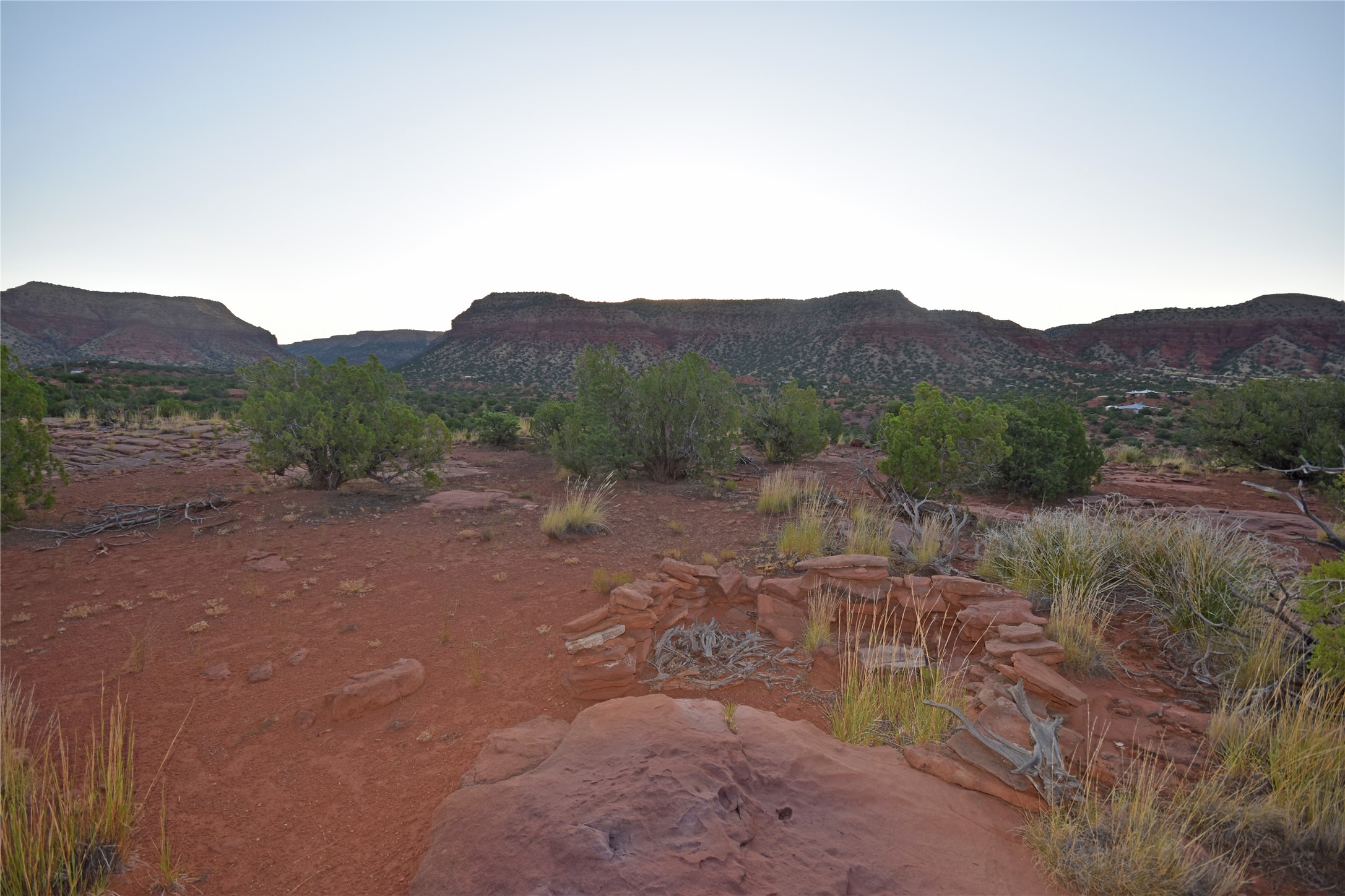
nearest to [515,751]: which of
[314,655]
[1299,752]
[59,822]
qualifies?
[59,822]

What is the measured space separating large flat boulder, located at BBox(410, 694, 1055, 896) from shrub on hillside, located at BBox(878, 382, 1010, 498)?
6.20 metres

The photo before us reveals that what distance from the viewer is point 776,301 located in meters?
74.0

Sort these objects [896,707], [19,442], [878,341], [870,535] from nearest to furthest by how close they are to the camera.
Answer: [896,707], [870,535], [19,442], [878,341]

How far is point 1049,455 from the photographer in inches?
442

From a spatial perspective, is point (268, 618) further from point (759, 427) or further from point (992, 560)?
point (759, 427)

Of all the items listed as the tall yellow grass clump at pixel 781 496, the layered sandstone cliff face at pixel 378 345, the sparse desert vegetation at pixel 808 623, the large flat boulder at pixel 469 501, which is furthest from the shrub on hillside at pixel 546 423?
the layered sandstone cliff face at pixel 378 345

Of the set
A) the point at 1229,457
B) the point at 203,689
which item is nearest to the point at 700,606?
the point at 203,689

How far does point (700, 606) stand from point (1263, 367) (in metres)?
73.7

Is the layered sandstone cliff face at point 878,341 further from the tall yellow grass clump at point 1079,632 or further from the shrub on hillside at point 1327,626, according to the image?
the shrub on hillside at point 1327,626

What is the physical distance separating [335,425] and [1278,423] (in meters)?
19.4

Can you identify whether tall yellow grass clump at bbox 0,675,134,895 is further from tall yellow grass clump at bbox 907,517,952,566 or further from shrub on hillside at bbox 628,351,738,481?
shrub on hillside at bbox 628,351,738,481

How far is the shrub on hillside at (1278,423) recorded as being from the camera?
39.5 ft

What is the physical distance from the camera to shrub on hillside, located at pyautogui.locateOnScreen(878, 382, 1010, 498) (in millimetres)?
8617

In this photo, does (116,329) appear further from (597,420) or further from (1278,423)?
(1278,423)
